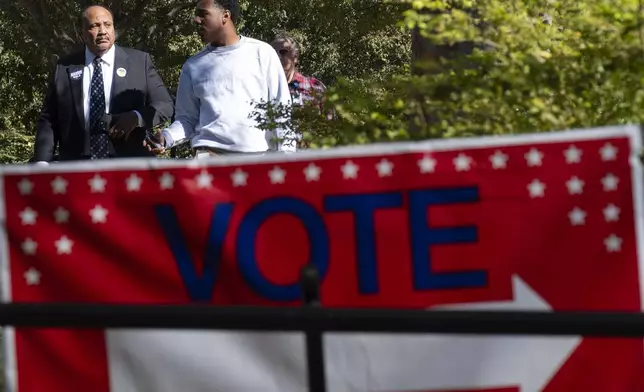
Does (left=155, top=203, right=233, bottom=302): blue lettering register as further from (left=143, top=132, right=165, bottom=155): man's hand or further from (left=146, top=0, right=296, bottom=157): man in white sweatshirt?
(left=146, top=0, right=296, bottom=157): man in white sweatshirt

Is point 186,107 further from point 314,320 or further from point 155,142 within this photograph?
point 314,320

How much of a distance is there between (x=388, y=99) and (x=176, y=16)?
31.7m

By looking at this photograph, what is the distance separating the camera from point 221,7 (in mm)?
7746

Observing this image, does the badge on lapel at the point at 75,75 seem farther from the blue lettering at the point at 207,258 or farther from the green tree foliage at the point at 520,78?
the blue lettering at the point at 207,258

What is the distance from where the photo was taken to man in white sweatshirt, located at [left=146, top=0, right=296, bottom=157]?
7578 millimetres

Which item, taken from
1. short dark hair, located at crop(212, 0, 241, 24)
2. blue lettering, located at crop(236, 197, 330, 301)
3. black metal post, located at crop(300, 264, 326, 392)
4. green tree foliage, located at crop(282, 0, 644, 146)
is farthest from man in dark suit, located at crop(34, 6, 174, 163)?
black metal post, located at crop(300, 264, 326, 392)

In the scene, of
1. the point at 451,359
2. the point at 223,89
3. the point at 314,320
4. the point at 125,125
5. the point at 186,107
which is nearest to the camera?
the point at 314,320

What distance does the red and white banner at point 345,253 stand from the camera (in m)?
3.07

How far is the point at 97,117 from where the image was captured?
289 inches

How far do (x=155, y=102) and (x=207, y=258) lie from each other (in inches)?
178

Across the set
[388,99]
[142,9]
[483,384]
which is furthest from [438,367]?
[142,9]

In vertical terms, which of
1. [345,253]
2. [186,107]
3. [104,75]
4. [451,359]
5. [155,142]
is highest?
[104,75]

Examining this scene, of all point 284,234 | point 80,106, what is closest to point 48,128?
point 80,106

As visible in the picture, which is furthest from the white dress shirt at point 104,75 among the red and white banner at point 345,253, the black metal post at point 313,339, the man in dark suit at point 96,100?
the black metal post at point 313,339
